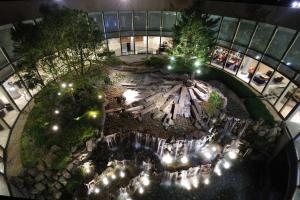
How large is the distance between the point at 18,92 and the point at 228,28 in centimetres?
2525

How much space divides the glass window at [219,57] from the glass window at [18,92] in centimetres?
2351

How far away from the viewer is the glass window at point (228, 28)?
24.6 m

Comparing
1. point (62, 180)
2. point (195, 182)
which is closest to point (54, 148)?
point (62, 180)

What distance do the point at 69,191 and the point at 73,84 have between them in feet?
30.4

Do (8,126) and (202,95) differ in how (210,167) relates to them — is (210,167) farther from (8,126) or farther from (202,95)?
(8,126)

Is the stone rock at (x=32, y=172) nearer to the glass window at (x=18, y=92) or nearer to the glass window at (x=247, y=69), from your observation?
the glass window at (x=18, y=92)

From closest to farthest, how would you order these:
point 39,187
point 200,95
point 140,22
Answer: point 39,187 → point 200,95 → point 140,22

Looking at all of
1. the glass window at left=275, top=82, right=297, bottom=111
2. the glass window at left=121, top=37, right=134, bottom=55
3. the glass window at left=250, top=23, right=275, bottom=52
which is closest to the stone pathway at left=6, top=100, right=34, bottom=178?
→ the glass window at left=121, top=37, right=134, bottom=55

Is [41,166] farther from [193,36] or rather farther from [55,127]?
[193,36]

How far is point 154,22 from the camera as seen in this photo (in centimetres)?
2794

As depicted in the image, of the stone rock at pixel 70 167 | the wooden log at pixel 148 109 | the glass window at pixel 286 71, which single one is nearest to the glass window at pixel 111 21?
the wooden log at pixel 148 109

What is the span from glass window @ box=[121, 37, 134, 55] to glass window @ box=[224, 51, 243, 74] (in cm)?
1331

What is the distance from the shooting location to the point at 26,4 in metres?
19.7

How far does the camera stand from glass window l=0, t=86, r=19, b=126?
65.8 ft
